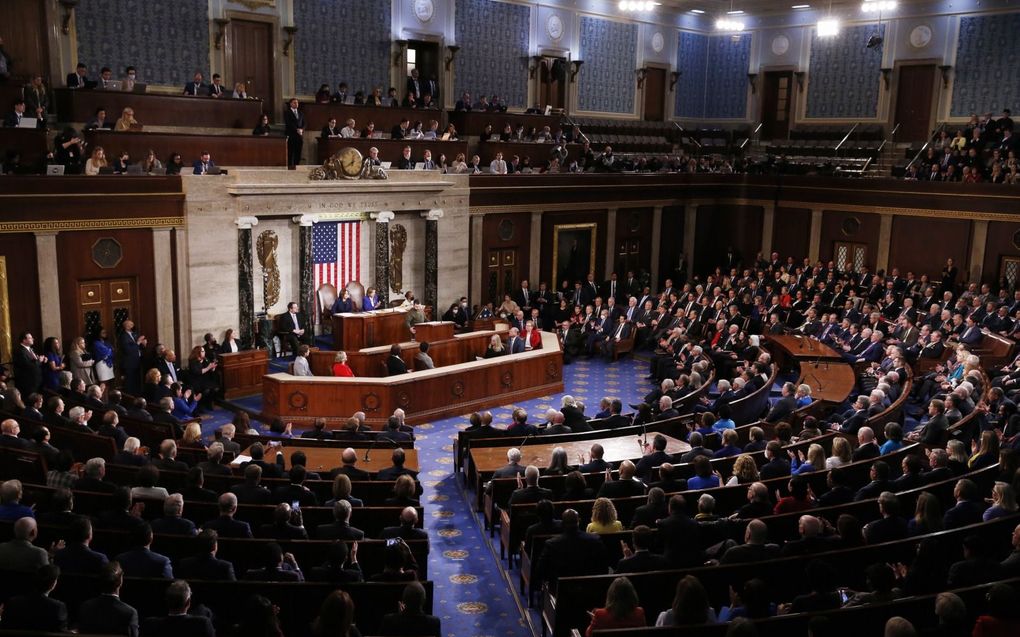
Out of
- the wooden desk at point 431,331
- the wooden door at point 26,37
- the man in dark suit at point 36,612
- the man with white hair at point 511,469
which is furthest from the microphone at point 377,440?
the wooden door at point 26,37

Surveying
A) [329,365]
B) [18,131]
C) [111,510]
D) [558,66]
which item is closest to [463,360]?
[329,365]

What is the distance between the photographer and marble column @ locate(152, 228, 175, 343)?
1559cm

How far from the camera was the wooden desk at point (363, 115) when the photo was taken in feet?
63.0

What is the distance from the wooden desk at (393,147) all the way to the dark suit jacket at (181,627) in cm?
1453

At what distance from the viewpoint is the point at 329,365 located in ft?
47.7

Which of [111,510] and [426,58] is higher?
[426,58]

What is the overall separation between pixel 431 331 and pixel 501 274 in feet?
18.6

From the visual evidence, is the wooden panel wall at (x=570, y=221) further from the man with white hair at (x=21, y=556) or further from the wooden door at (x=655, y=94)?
the man with white hair at (x=21, y=556)

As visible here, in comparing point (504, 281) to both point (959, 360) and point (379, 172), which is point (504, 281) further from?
point (959, 360)

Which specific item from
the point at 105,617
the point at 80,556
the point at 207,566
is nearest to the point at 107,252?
the point at 80,556

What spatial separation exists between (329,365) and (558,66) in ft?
48.2

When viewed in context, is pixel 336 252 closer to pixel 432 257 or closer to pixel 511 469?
pixel 432 257

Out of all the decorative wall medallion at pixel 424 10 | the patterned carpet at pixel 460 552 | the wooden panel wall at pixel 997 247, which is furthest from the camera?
the decorative wall medallion at pixel 424 10

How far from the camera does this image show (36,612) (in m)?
5.09
